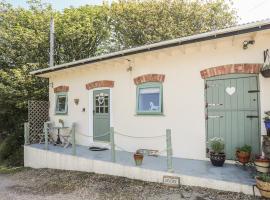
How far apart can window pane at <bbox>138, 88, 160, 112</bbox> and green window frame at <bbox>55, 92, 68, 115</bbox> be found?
4.28 meters

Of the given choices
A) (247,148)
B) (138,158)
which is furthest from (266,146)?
(138,158)

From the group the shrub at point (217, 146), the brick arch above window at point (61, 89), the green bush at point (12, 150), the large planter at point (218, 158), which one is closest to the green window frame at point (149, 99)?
the shrub at point (217, 146)

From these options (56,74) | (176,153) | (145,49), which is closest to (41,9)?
(56,74)

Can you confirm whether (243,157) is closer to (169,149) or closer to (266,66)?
(169,149)

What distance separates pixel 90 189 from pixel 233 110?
4100 millimetres

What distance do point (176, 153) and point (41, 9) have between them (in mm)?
16440

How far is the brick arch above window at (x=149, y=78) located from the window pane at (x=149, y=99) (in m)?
0.29

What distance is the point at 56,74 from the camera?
1214 centimetres

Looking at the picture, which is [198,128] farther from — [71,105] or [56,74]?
[56,74]

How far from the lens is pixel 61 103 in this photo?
12000 mm

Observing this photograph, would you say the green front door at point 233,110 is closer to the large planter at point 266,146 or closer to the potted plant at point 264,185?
the large planter at point 266,146

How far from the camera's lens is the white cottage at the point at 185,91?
649 cm

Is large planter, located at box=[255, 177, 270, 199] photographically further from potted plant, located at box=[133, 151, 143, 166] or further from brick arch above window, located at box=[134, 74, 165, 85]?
brick arch above window, located at box=[134, 74, 165, 85]

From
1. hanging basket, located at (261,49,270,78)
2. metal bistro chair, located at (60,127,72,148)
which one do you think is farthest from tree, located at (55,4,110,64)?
hanging basket, located at (261,49,270,78)
